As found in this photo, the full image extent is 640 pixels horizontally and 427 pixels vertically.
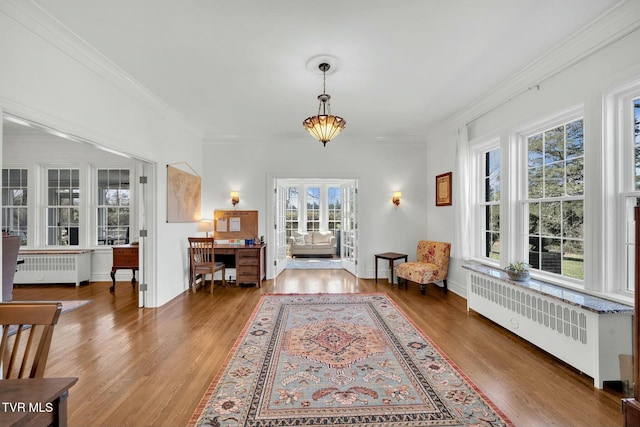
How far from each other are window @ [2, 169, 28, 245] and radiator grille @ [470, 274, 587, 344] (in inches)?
307

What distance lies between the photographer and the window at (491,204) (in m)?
4.08

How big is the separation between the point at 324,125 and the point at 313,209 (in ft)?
21.1

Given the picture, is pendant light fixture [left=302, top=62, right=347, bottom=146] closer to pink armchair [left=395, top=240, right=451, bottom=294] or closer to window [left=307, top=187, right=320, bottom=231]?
pink armchair [left=395, top=240, right=451, bottom=294]

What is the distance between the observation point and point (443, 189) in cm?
528

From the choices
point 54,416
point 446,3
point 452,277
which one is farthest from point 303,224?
point 54,416

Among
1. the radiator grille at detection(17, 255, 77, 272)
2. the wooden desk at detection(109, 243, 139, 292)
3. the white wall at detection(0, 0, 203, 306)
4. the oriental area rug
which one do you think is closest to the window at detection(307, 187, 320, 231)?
the white wall at detection(0, 0, 203, 306)

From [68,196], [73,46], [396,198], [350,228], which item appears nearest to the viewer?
[73,46]

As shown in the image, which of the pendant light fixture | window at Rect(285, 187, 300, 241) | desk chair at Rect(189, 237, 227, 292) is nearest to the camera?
the pendant light fixture

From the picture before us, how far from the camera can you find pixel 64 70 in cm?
256

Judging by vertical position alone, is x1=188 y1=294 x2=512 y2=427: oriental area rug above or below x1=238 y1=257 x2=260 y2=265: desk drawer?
below

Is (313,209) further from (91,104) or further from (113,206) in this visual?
(91,104)

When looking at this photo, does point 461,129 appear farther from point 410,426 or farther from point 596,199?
point 410,426

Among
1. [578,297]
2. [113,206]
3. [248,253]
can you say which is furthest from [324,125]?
[113,206]

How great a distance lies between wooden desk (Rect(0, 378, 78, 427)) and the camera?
93cm
